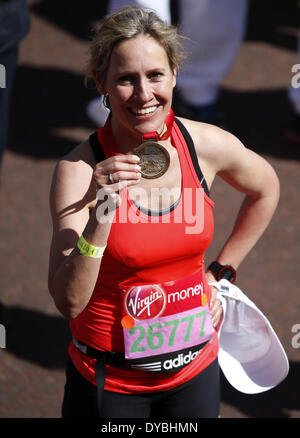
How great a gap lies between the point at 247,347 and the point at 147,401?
1.86 ft

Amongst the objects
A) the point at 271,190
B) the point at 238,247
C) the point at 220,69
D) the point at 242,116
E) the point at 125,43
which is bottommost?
the point at 242,116

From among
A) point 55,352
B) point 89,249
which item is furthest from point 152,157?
point 55,352

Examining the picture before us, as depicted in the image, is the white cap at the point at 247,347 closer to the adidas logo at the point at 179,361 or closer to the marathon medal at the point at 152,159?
the adidas logo at the point at 179,361

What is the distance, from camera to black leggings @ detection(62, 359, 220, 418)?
8.05 ft

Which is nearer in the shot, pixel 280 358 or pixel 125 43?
pixel 125 43

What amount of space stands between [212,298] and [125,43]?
104cm

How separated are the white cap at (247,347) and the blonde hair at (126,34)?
0.97m

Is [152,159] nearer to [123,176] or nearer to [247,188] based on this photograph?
[123,176]

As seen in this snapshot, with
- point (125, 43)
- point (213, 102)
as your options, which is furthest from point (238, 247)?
point (213, 102)

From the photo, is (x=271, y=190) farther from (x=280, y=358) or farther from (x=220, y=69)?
(x=220, y=69)

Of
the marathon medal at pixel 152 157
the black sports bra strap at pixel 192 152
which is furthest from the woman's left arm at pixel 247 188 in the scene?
the marathon medal at pixel 152 157

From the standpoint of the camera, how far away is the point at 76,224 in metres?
2.25

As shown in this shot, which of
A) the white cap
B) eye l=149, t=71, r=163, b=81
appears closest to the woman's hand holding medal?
eye l=149, t=71, r=163, b=81

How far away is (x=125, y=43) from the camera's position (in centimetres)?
220
